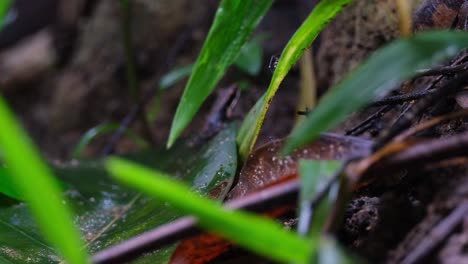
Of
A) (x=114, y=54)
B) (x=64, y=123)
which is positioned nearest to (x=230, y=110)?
(x=114, y=54)

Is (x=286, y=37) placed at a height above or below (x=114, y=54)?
below

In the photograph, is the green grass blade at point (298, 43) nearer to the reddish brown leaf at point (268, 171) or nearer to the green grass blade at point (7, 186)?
the reddish brown leaf at point (268, 171)

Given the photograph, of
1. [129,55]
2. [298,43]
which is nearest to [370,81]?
[298,43]

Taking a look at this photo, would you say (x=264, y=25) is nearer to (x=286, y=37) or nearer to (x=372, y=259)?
(x=286, y=37)

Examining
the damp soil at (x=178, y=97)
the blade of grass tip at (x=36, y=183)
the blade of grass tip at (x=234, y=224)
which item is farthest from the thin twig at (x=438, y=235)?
the blade of grass tip at (x=36, y=183)

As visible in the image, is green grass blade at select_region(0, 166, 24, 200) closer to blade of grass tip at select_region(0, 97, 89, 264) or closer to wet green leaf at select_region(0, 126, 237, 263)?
wet green leaf at select_region(0, 126, 237, 263)

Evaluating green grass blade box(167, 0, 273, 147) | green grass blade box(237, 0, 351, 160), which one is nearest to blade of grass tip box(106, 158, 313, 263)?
green grass blade box(237, 0, 351, 160)
